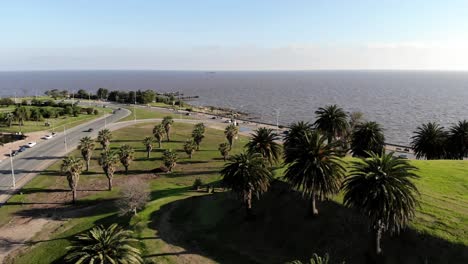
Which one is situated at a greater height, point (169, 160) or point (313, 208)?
point (313, 208)

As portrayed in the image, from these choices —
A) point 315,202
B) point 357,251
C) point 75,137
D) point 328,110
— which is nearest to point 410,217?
point 357,251

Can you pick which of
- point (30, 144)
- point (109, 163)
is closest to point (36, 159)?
point (30, 144)

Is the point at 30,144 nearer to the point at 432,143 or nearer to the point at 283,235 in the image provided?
the point at 283,235

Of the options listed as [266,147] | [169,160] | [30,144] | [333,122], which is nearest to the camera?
[266,147]

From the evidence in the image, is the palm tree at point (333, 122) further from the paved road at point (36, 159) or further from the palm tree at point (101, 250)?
the paved road at point (36, 159)

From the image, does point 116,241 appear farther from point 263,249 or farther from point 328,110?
point 328,110

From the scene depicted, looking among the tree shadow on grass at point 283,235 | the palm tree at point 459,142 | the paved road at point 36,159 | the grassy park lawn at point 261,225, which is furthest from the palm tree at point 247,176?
the paved road at point 36,159

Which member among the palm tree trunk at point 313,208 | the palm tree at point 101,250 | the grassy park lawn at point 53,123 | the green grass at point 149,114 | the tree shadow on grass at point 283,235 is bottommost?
the grassy park lawn at point 53,123
